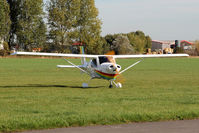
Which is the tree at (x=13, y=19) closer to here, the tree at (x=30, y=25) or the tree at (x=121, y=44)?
the tree at (x=30, y=25)

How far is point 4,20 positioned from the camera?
86.4 metres

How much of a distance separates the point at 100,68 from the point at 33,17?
239 feet

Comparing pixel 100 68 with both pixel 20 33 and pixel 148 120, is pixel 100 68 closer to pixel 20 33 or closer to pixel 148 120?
pixel 148 120

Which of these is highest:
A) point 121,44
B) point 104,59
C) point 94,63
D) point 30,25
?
point 30,25

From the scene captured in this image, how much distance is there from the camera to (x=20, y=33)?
87.8 metres

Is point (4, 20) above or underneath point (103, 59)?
above

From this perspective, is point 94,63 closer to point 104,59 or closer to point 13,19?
point 104,59

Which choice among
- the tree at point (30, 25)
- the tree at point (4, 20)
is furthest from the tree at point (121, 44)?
the tree at point (4, 20)

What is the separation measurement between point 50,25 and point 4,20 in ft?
36.5

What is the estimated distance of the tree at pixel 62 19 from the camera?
3568 inches

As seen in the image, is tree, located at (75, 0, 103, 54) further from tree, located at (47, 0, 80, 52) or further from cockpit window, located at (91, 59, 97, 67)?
cockpit window, located at (91, 59, 97, 67)

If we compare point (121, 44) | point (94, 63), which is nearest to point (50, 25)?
point (121, 44)

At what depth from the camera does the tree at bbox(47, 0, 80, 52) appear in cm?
9062

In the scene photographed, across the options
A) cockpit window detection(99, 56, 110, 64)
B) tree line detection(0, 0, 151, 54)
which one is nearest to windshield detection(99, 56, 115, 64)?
cockpit window detection(99, 56, 110, 64)
